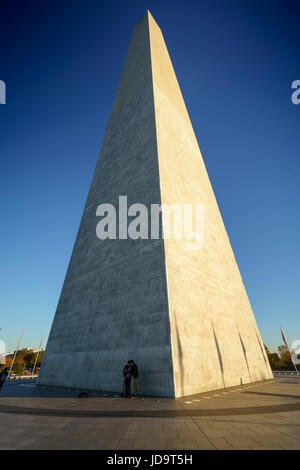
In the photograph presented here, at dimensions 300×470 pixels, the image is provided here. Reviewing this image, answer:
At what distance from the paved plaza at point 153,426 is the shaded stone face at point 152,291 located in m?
2.26

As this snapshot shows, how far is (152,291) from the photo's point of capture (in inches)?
370

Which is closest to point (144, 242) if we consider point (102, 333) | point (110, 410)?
point (102, 333)

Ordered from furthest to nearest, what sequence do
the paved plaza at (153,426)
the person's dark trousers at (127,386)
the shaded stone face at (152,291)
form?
the shaded stone face at (152,291)
the person's dark trousers at (127,386)
the paved plaza at (153,426)

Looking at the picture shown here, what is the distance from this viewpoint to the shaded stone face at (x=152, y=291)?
29.2 ft

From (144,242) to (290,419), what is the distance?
7414 mm

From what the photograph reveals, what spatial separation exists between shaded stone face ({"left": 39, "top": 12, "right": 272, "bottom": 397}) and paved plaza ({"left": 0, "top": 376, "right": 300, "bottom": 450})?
2.26 metres

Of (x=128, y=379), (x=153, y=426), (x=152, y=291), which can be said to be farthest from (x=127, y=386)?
(x=153, y=426)

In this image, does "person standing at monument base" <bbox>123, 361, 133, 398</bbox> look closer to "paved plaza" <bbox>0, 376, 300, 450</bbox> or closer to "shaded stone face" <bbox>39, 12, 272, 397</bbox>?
"shaded stone face" <bbox>39, 12, 272, 397</bbox>

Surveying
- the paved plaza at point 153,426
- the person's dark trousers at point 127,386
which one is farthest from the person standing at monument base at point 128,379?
the paved plaza at point 153,426

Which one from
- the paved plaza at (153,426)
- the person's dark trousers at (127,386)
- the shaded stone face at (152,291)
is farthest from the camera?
the shaded stone face at (152,291)

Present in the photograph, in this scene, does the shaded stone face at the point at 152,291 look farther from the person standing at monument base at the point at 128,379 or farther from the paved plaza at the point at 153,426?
the paved plaza at the point at 153,426

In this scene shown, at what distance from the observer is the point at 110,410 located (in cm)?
602

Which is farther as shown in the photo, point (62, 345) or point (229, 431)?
point (62, 345)
